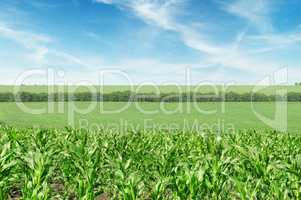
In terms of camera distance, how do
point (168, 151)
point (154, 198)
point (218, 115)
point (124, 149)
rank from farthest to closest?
point (218, 115) < point (124, 149) < point (168, 151) < point (154, 198)

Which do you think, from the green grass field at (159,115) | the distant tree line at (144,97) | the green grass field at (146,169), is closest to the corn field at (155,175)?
the green grass field at (146,169)

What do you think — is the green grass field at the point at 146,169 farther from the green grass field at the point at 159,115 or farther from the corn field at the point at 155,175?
the green grass field at the point at 159,115

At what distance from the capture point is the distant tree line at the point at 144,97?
46.8 meters

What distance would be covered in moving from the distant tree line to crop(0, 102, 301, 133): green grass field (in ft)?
2.27

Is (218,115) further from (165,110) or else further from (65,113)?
(65,113)

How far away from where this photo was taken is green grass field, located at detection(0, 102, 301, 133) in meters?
35.0

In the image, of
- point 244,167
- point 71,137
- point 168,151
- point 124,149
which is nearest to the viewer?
point 244,167

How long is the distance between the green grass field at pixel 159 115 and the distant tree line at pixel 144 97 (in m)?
0.69

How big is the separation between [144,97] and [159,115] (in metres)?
8.02

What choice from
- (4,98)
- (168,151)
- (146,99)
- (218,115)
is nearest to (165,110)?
(146,99)

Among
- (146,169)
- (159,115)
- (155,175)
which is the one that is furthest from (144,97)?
(155,175)

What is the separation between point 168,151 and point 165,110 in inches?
1473

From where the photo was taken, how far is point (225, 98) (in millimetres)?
50156

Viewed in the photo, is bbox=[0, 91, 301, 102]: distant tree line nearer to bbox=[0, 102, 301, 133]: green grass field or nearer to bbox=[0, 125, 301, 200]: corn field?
bbox=[0, 102, 301, 133]: green grass field
